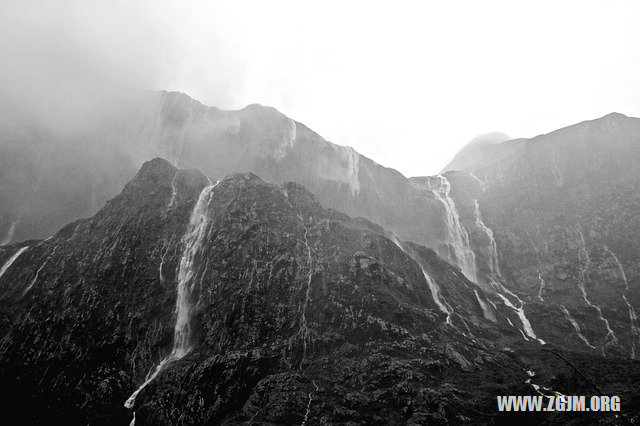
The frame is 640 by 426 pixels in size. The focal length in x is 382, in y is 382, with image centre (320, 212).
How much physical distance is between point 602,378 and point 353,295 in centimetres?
2795

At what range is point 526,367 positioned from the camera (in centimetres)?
4378

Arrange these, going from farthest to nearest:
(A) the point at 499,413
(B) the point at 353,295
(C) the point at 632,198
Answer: (C) the point at 632,198 → (B) the point at 353,295 → (A) the point at 499,413

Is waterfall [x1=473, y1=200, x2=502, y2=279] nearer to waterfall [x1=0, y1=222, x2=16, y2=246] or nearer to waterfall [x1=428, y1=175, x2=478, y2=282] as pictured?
waterfall [x1=428, y1=175, x2=478, y2=282]

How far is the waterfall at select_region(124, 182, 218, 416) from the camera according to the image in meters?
47.4

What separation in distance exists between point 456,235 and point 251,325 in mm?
57168

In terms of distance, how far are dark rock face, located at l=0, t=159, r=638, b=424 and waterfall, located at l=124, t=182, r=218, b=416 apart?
0.69 m

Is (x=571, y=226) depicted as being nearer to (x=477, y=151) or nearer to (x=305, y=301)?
(x=305, y=301)

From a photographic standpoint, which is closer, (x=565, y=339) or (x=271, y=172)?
(x=565, y=339)

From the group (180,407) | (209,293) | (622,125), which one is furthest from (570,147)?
(180,407)

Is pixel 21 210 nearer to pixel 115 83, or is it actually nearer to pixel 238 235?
pixel 115 83

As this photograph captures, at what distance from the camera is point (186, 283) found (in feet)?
186

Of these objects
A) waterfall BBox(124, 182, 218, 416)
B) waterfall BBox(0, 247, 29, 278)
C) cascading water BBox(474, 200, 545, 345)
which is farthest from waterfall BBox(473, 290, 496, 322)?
waterfall BBox(0, 247, 29, 278)

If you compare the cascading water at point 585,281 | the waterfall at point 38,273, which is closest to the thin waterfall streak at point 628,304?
the cascading water at point 585,281

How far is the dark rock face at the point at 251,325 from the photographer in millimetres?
38938
